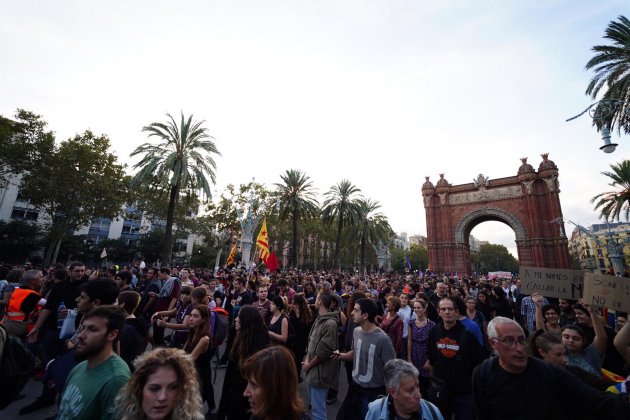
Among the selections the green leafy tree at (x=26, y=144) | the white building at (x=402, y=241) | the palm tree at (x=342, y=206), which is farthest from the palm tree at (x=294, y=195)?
the white building at (x=402, y=241)

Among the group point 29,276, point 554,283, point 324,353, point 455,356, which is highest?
point 554,283

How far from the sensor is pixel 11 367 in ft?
7.64

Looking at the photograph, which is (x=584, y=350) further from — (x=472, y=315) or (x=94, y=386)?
(x=94, y=386)

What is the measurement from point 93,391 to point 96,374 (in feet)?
A: 0.40

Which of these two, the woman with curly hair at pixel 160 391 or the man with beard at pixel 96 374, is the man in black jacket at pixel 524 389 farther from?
the man with beard at pixel 96 374

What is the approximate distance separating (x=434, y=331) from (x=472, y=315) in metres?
2.65

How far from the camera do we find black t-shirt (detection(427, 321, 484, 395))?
3.47 meters

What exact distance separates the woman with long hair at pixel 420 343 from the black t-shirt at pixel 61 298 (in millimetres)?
5619

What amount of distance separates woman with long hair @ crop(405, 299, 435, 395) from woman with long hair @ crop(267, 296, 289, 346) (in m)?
1.94

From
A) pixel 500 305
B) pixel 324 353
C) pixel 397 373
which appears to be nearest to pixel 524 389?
pixel 397 373

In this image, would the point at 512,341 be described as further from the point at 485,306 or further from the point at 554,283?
the point at 485,306

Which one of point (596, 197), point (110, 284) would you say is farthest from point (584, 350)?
point (596, 197)

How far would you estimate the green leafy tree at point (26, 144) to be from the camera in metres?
21.1

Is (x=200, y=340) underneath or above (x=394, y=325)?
underneath
